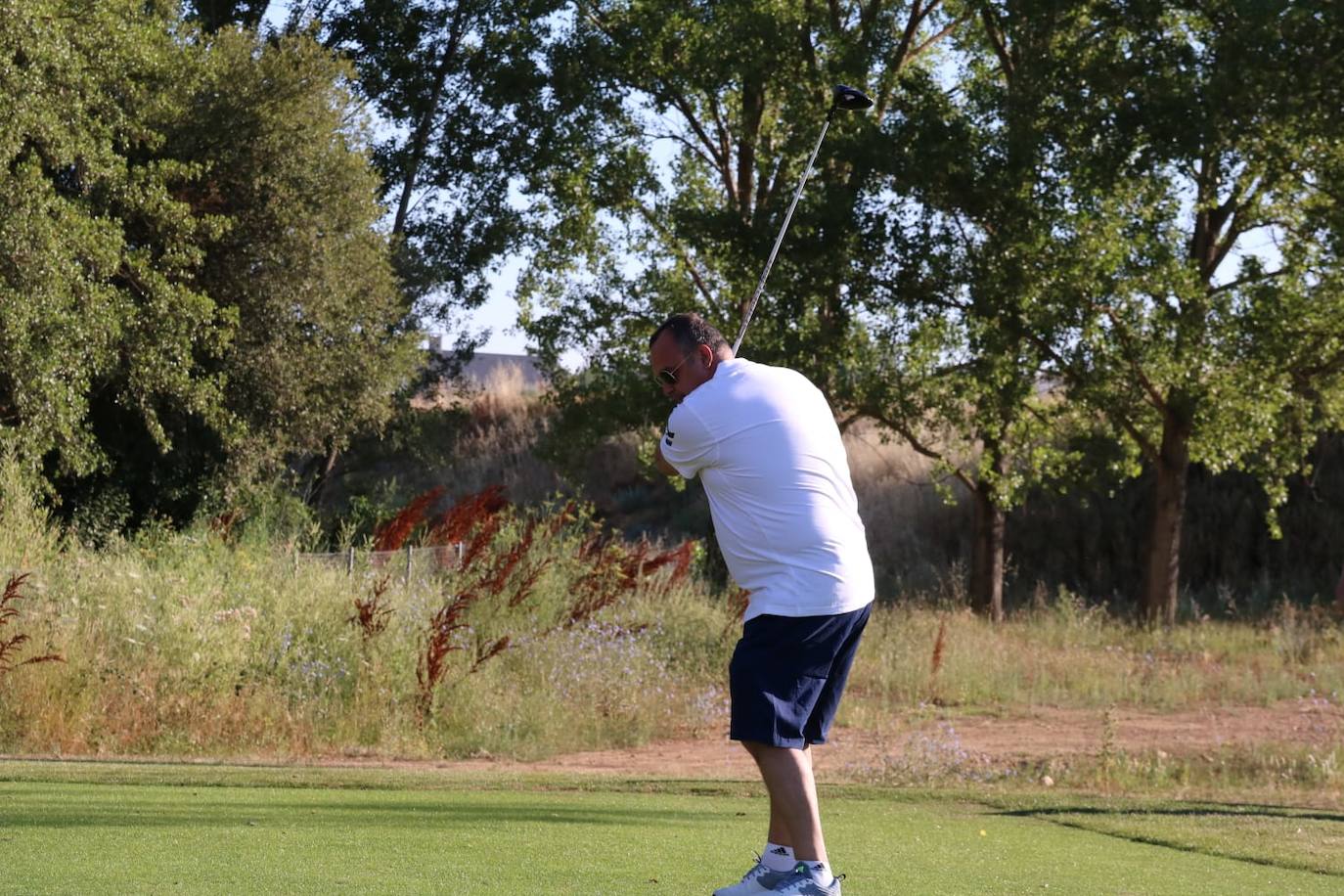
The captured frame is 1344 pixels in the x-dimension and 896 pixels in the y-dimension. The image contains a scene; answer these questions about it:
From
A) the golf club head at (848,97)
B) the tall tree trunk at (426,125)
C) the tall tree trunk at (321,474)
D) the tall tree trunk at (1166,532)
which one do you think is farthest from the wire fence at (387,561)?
the tall tree trunk at (426,125)

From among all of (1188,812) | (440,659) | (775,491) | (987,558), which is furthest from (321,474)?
(775,491)

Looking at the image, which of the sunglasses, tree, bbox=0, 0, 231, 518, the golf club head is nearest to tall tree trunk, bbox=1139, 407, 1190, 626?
tree, bbox=0, 0, 231, 518

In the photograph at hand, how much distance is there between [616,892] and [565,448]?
19.9 m

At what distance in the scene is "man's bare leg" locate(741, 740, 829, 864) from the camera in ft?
16.1

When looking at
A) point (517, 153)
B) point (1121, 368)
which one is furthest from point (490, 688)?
point (517, 153)

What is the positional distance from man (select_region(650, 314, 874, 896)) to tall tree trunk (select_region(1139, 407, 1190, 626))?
1755 centimetres

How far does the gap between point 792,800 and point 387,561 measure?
11198 mm

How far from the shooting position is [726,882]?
601 cm

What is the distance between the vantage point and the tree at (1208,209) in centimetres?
1861

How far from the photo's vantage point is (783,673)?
501 cm

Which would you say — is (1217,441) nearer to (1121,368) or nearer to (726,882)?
(1121,368)

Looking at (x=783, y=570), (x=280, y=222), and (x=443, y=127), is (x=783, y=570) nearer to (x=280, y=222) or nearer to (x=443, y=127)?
(x=280, y=222)

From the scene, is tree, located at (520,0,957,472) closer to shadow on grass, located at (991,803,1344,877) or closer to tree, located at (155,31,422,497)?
tree, located at (155,31,422,497)

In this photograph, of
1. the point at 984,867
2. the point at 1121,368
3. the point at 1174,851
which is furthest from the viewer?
the point at 1121,368
